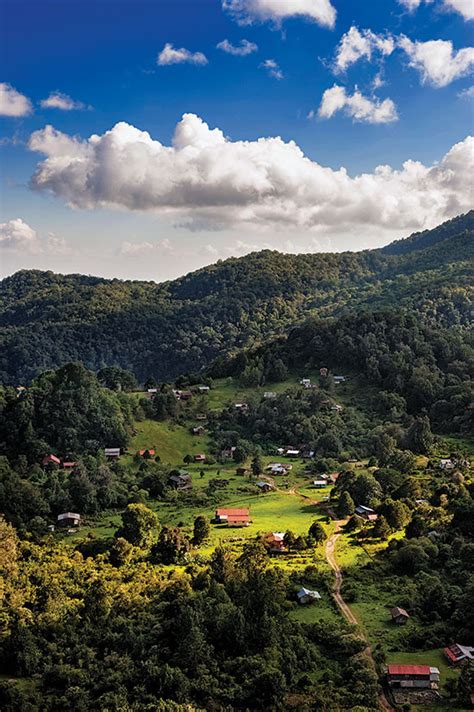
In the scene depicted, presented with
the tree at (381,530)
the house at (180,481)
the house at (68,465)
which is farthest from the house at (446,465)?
the house at (68,465)

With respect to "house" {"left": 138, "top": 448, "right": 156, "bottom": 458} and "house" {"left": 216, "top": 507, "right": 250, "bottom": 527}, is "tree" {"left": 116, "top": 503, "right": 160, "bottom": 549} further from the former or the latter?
"house" {"left": 138, "top": 448, "right": 156, "bottom": 458}

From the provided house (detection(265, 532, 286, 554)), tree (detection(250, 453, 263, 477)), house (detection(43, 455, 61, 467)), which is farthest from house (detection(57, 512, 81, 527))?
tree (detection(250, 453, 263, 477))

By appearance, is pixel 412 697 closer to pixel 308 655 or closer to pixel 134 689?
pixel 308 655

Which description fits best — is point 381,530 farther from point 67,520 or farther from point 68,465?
point 68,465

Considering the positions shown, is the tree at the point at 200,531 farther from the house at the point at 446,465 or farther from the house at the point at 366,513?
the house at the point at 446,465

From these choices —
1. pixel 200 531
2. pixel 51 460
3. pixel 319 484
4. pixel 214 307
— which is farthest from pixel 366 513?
pixel 214 307

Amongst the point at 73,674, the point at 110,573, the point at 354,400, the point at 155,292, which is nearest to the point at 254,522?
the point at 110,573
